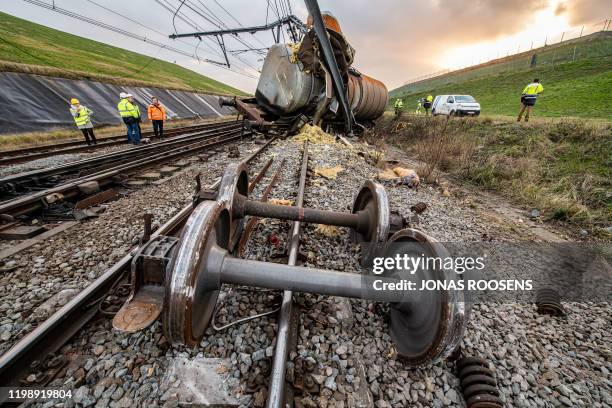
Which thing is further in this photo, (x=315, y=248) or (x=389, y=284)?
(x=315, y=248)

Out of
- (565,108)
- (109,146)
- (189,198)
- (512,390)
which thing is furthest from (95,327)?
(565,108)

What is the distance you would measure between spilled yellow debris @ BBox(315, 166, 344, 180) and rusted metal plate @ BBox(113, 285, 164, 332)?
4135 mm

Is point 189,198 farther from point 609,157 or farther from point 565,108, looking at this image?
point 565,108

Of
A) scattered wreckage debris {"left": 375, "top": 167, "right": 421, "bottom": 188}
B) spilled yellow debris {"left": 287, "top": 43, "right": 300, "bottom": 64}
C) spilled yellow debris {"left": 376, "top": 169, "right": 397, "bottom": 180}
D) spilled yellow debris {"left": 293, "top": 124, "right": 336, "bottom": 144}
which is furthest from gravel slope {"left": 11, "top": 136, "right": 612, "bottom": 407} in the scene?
spilled yellow debris {"left": 287, "top": 43, "right": 300, "bottom": 64}

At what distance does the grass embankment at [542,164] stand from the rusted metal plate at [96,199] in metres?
6.73

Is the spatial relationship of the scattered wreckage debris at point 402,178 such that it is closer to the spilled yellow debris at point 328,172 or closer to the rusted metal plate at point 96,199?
the spilled yellow debris at point 328,172

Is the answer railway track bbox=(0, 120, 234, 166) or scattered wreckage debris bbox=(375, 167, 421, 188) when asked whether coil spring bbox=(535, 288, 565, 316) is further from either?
railway track bbox=(0, 120, 234, 166)

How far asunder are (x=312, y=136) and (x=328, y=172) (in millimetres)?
4393

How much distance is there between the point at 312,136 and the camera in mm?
9797

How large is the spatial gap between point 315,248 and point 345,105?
28.9 ft

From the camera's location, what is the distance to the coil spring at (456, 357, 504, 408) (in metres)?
1.57

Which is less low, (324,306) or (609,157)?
(609,157)

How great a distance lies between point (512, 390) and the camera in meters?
1.75

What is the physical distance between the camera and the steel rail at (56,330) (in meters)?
1.59
